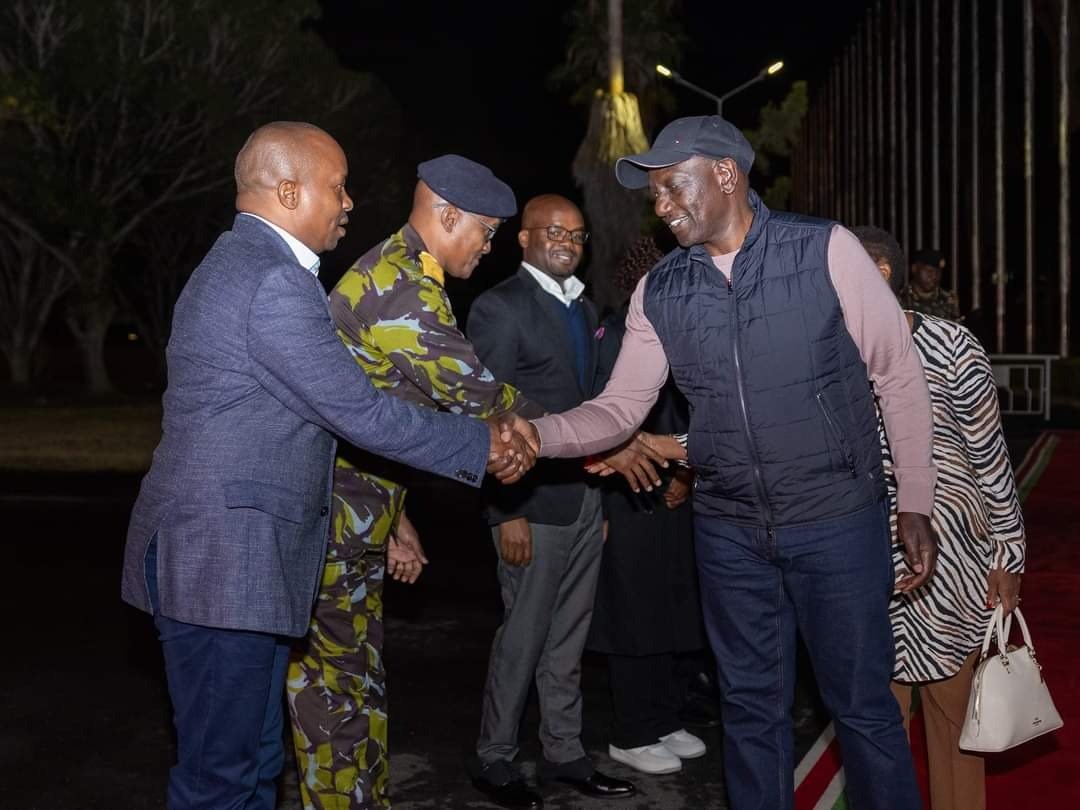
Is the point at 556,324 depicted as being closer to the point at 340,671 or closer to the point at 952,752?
the point at 340,671

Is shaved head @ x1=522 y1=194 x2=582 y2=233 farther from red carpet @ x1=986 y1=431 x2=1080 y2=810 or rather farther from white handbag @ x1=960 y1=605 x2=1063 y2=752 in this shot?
red carpet @ x1=986 y1=431 x2=1080 y2=810

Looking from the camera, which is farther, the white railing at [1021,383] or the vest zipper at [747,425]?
the white railing at [1021,383]

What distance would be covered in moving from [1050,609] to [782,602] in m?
4.26

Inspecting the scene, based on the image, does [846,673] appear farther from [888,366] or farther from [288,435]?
[288,435]

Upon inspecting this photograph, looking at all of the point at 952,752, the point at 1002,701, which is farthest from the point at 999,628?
the point at 952,752

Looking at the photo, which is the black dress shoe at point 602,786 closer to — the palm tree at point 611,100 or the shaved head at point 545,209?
the shaved head at point 545,209

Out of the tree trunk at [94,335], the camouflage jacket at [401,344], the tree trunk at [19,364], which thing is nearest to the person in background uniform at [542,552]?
the camouflage jacket at [401,344]

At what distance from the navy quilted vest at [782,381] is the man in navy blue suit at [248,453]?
2.74 ft

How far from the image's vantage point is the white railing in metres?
21.9

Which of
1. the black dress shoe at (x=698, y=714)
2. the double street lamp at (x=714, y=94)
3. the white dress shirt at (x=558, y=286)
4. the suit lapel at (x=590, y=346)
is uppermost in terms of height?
the double street lamp at (x=714, y=94)

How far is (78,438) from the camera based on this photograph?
20.6 metres

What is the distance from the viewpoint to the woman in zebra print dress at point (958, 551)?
12.5 ft

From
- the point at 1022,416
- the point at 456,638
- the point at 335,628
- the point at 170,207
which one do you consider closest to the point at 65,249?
the point at 170,207

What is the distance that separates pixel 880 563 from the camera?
360cm
